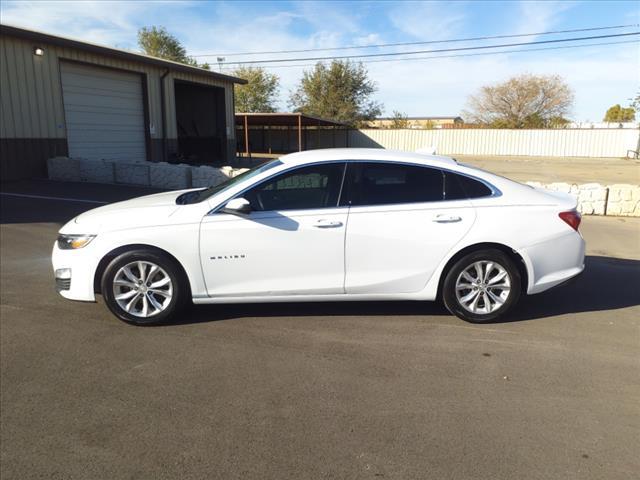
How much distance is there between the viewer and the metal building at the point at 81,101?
14.7 m

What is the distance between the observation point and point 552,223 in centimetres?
453

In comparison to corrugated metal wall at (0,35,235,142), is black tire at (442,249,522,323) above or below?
Answer: below

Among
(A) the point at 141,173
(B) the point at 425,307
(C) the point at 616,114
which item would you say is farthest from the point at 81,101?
(C) the point at 616,114

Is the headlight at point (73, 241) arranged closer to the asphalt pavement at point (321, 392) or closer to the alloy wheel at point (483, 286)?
the asphalt pavement at point (321, 392)

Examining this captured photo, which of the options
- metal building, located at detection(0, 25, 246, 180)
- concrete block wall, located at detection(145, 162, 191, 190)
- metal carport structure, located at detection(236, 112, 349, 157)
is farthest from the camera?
metal carport structure, located at detection(236, 112, 349, 157)

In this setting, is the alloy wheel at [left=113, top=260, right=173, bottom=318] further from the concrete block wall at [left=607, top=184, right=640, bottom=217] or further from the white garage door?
the white garage door

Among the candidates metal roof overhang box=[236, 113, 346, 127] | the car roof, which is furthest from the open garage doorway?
the car roof

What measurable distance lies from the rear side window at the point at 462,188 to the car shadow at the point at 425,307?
1.17 meters

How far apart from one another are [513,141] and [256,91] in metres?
31.0

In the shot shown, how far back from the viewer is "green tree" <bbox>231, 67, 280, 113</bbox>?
59.7 m

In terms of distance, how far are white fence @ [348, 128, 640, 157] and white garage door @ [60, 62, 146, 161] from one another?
89.9 feet

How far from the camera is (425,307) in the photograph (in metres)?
5.06

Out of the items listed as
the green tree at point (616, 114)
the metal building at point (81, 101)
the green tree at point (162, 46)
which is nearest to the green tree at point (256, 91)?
the green tree at point (162, 46)

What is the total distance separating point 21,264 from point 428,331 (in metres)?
5.33
